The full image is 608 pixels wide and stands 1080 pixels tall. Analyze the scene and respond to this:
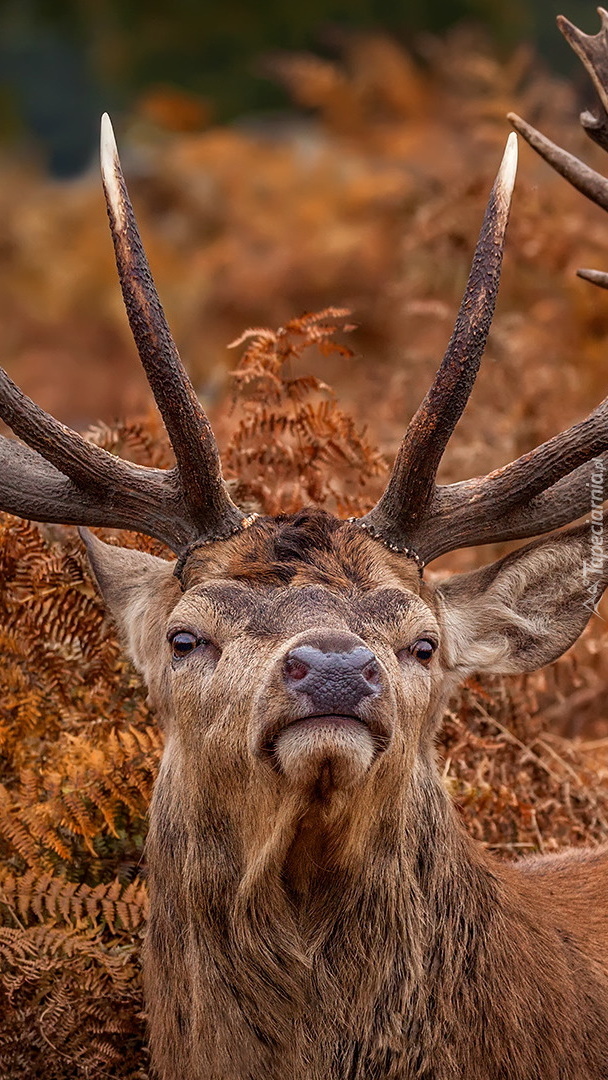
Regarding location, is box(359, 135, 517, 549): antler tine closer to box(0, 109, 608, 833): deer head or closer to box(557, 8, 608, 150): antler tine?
box(0, 109, 608, 833): deer head

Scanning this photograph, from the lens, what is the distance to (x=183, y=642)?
3.91 metres

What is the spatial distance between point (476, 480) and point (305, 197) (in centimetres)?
1077

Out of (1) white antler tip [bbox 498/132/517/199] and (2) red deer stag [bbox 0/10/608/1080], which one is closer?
(2) red deer stag [bbox 0/10/608/1080]

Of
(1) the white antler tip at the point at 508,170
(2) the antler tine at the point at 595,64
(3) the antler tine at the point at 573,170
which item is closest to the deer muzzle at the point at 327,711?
(1) the white antler tip at the point at 508,170

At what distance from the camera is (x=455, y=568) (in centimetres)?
706

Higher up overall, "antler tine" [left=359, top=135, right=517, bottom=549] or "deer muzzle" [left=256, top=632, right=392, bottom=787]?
"antler tine" [left=359, top=135, right=517, bottom=549]

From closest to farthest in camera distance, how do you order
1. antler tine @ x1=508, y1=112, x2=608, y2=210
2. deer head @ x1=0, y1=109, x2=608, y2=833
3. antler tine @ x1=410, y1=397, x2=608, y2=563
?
deer head @ x1=0, y1=109, x2=608, y2=833 < antler tine @ x1=410, y1=397, x2=608, y2=563 < antler tine @ x1=508, y1=112, x2=608, y2=210

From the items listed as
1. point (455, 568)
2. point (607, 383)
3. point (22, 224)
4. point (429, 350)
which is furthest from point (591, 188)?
point (22, 224)

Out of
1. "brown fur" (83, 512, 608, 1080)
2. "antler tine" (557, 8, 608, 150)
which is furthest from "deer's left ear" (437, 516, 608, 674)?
"antler tine" (557, 8, 608, 150)

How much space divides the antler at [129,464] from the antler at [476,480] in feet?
Answer: 1.69

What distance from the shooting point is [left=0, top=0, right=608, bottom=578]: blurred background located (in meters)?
8.84

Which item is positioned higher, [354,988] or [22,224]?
[22,224]

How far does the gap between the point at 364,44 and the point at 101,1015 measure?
1419cm

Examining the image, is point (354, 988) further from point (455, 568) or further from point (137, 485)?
point (455, 568)
